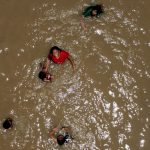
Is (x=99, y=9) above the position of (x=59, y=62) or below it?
above

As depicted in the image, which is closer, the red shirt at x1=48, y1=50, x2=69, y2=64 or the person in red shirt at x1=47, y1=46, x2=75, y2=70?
the person in red shirt at x1=47, y1=46, x2=75, y2=70

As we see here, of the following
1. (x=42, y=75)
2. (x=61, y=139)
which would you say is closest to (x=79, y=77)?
(x=42, y=75)

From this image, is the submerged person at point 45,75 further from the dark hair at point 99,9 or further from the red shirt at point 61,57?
the dark hair at point 99,9

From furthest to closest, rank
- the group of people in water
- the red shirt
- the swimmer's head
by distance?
the red shirt → the swimmer's head → the group of people in water

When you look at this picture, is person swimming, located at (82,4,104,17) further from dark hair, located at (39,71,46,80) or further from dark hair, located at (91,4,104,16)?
dark hair, located at (39,71,46,80)

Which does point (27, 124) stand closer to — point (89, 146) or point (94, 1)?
point (89, 146)

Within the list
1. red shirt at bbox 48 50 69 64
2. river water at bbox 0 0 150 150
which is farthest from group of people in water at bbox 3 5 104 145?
river water at bbox 0 0 150 150

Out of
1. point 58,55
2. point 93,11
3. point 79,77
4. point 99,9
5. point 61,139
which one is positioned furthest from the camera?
point 99,9

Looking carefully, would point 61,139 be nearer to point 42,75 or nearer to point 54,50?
point 42,75
